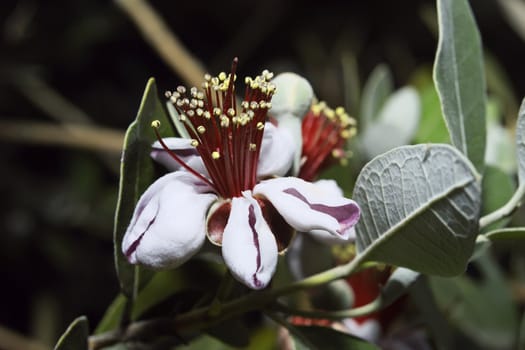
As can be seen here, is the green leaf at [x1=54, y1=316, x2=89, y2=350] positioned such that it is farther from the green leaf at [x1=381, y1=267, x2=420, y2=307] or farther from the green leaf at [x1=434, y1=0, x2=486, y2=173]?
the green leaf at [x1=434, y1=0, x2=486, y2=173]

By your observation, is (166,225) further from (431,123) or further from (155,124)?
(431,123)

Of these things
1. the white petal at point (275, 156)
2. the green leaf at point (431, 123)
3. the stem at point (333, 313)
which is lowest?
the green leaf at point (431, 123)

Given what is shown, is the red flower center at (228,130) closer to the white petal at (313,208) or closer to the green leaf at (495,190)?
the white petal at (313,208)

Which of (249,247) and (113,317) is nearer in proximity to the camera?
(249,247)

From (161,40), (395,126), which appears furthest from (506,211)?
(161,40)

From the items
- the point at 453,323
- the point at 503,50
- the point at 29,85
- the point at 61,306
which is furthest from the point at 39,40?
the point at 503,50

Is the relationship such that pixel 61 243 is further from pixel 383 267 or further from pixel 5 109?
pixel 383 267

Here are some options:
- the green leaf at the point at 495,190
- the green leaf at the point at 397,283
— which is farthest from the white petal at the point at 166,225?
the green leaf at the point at 495,190
